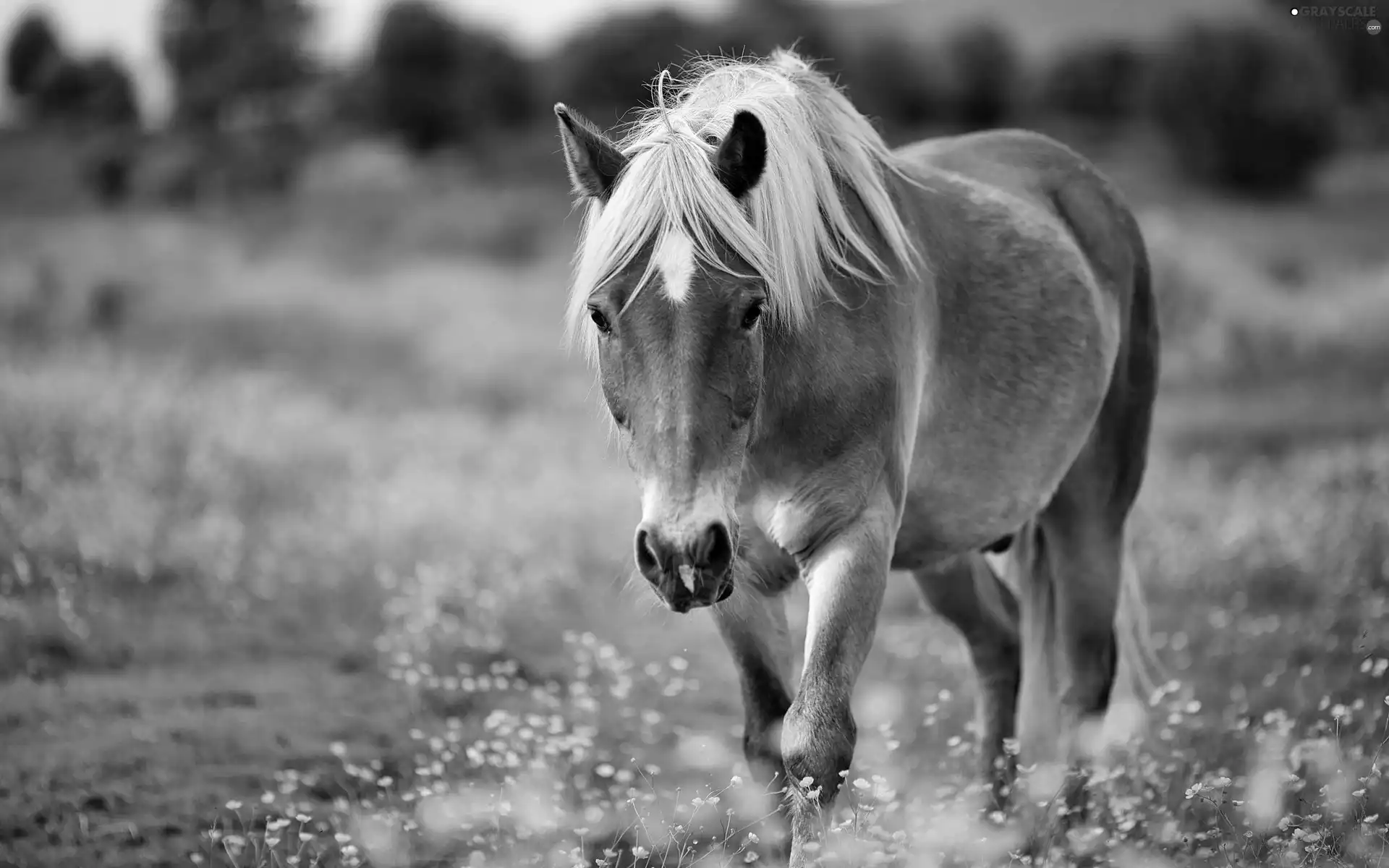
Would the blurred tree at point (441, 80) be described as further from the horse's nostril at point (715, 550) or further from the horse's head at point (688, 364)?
the horse's nostril at point (715, 550)

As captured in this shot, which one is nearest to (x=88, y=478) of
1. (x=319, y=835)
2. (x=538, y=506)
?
(x=538, y=506)

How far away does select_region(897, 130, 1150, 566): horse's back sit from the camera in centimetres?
382

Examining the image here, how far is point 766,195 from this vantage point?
3.11m

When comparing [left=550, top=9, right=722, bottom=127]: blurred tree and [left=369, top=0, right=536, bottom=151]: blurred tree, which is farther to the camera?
[left=369, top=0, right=536, bottom=151]: blurred tree

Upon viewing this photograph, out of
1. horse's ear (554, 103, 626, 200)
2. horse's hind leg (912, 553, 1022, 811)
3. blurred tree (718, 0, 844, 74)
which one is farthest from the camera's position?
blurred tree (718, 0, 844, 74)

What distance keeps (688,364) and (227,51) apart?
2374 centimetres

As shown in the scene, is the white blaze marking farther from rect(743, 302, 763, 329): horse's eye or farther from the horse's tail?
the horse's tail

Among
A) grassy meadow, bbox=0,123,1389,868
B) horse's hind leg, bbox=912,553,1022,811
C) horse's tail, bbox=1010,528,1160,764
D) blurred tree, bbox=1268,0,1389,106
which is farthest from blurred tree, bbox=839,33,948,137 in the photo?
horse's hind leg, bbox=912,553,1022,811

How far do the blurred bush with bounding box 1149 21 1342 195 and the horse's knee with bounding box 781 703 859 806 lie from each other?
22903 millimetres

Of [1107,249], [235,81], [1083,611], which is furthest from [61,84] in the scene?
[1083,611]

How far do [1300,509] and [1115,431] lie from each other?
4.90 metres

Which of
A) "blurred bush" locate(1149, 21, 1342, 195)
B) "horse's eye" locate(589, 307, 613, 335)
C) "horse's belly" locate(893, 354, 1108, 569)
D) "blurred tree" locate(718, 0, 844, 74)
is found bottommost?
"horse's belly" locate(893, 354, 1108, 569)

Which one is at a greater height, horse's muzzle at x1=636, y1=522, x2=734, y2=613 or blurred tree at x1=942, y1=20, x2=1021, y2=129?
blurred tree at x1=942, y1=20, x2=1021, y2=129

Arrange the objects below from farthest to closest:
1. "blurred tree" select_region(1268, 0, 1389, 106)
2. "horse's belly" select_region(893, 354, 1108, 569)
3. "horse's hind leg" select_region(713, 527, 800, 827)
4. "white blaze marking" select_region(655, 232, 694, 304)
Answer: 1. "blurred tree" select_region(1268, 0, 1389, 106)
2. "horse's belly" select_region(893, 354, 1108, 569)
3. "horse's hind leg" select_region(713, 527, 800, 827)
4. "white blaze marking" select_region(655, 232, 694, 304)
